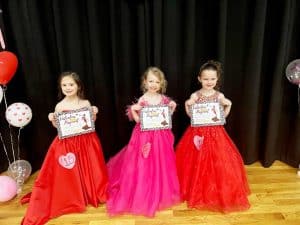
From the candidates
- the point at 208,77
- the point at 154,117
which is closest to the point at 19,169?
the point at 154,117

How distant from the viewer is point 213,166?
7.89ft

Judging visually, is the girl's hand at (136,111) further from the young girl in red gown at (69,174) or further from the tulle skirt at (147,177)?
the young girl in red gown at (69,174)

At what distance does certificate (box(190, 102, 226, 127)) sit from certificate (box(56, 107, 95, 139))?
0.73m

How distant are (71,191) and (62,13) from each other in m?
1.30

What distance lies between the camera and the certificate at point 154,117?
93.0 inches

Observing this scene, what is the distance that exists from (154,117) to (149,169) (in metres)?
0.37

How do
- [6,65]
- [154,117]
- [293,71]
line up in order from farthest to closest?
1. [293,71]
2. [154,117]
3. [6,65]

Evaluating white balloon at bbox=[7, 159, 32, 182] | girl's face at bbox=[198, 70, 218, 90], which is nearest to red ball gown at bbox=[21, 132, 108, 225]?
white balloon at bbox=[7, 159, 32, 182]

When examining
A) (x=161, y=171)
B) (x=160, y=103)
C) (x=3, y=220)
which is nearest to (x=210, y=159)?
(x=161, y=171)

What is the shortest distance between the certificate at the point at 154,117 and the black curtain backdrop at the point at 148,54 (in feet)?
A: 1.43

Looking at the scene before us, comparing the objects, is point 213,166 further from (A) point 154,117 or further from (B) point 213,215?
(A) point 154,117

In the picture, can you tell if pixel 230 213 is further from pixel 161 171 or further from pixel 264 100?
pixel 264 100

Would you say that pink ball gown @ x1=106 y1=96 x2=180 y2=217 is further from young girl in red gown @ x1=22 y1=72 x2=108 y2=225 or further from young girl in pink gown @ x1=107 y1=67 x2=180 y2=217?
young girl in red gown @ x1=22 y1=72 x2=108 y2=225

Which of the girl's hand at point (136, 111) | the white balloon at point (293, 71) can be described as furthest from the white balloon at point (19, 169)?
the white balloon at point (293, 71)
